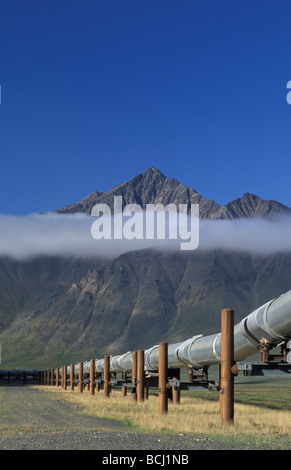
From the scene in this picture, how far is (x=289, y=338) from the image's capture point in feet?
70.2

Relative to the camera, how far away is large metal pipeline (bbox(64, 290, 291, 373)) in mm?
20812

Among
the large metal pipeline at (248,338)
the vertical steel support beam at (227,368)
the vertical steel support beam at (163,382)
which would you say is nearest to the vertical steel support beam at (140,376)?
the large metal pipeline at (248,338)

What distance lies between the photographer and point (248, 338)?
23688 mm

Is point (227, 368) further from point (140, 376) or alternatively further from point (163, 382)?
point (140, 376)

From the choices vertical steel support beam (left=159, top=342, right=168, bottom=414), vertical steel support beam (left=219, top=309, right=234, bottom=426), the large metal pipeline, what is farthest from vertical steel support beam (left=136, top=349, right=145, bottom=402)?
vertical steel support beam (left=219, top=309, right=234, bottom=426)

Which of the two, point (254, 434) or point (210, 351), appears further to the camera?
point (210, 351)

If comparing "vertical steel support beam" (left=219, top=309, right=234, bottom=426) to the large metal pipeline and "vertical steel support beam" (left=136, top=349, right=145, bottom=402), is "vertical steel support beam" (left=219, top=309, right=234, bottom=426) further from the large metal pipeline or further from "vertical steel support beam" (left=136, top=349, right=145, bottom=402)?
"vertical steel support beam" (left=136, top=349, right=145, bottom=402)

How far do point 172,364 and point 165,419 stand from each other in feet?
32.0

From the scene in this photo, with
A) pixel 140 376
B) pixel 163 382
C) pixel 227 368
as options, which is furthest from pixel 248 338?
pixel 140 376

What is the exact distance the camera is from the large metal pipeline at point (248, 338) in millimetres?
20812

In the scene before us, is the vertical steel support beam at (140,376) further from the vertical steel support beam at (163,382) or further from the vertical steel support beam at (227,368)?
the vertical steel support beam at (227,368)
